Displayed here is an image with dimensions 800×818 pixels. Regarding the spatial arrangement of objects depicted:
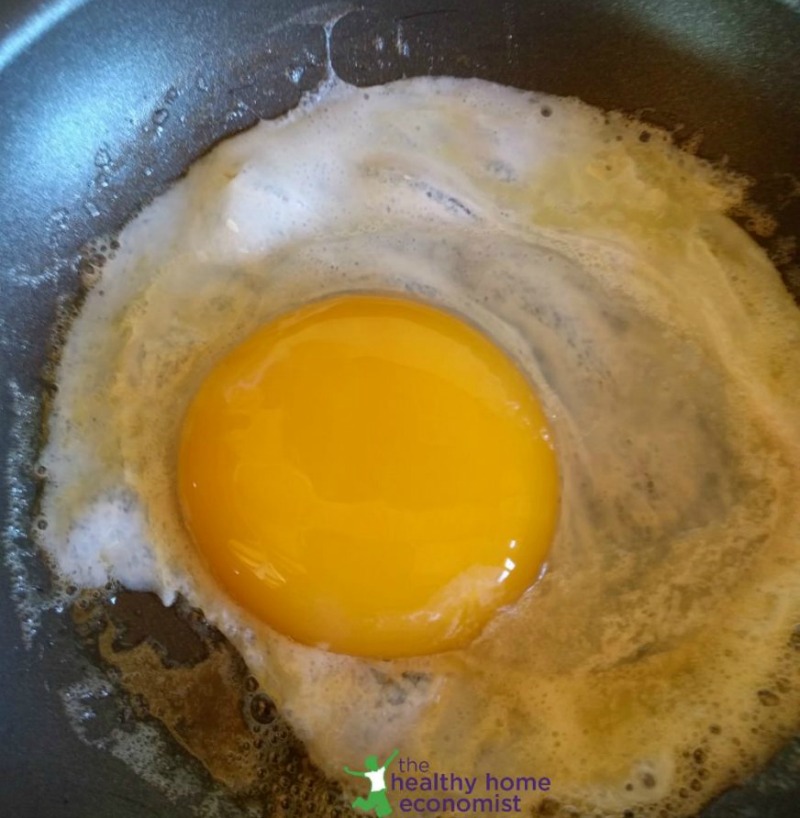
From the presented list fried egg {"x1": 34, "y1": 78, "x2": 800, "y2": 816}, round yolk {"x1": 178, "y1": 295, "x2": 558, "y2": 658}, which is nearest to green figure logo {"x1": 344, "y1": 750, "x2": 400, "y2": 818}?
fried egg {"x1": 34, "y1": 78, "x2": 800, "y2": 816}

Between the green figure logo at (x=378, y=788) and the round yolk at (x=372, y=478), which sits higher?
the round yolk at (x=372, y=478)

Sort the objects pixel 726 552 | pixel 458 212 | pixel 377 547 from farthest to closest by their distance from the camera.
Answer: pixel 458 212 < pixel 726 552 < pixel 377 547

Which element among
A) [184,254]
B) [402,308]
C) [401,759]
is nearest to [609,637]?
[401,759]

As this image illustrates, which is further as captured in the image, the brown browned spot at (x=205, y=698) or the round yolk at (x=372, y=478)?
the brown browned spot at (x=205, y=698)

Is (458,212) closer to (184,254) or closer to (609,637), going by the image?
(184,254)

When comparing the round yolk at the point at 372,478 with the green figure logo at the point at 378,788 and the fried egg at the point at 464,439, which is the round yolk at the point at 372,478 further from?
the green figure logo at the point at 378,788

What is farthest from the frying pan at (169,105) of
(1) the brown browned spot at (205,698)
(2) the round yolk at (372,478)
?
(2) the round yolk at (372,478)
